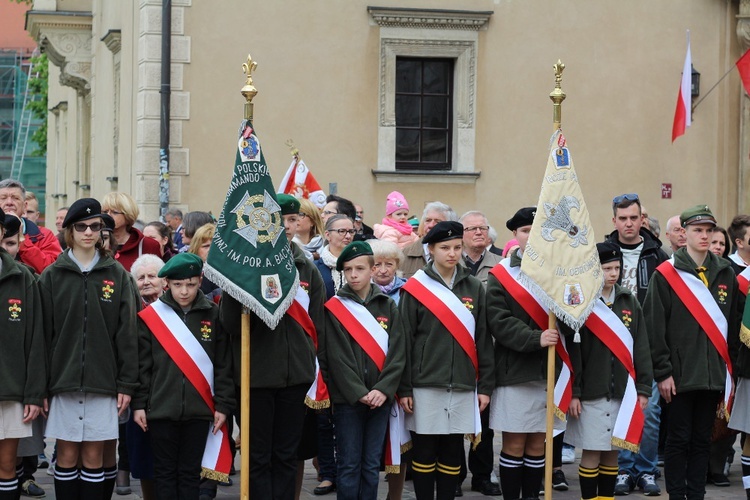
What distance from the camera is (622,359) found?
826cm

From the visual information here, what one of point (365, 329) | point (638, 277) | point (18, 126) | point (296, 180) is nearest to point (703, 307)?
point (638, 277)

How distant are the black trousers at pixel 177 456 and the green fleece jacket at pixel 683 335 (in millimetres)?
3051

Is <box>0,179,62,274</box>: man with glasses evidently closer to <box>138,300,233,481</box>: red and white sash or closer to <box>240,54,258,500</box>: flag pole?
<box>138,300,233,481</box>: red and white sash

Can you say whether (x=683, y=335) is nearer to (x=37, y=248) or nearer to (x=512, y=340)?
(x=512, y=340)

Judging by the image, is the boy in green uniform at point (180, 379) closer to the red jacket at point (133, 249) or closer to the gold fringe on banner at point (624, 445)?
the red jacket at point (133, 249)

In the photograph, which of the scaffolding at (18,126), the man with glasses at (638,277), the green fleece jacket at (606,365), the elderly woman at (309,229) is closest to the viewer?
the green fleece jacket at (606,365)

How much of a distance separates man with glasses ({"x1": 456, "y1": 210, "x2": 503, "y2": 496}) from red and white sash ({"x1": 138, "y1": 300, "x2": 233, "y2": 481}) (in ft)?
7.22

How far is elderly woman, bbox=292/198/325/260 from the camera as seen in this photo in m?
9.37

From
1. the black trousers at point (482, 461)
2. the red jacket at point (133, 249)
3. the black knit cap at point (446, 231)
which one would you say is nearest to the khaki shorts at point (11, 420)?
the red jacket at point (133, 249)

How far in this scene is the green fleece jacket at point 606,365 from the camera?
325 inches

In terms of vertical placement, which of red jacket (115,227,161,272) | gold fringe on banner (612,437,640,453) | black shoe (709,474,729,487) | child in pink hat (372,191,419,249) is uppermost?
child in pink hat (372,191,419,249)

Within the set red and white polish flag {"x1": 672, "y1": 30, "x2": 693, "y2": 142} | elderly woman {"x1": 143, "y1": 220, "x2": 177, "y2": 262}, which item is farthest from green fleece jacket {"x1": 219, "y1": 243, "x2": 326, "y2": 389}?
red and white polish flag {"x1": 672, "y1": 30, "x2": 693, "y2": 142}

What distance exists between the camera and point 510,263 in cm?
852

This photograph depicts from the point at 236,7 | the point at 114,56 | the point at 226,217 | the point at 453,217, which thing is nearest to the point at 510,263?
the point at 226,217
